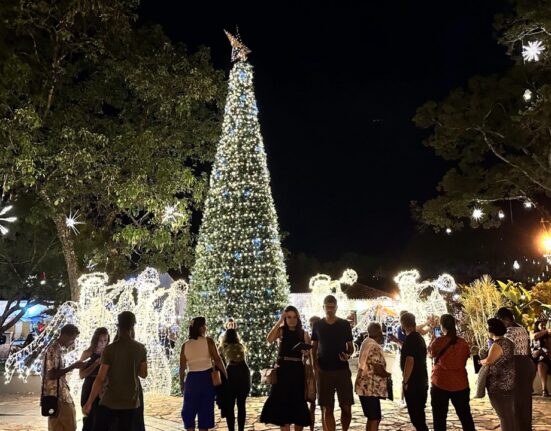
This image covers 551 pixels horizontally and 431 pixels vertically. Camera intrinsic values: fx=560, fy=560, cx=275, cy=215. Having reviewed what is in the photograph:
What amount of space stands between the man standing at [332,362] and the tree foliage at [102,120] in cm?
819

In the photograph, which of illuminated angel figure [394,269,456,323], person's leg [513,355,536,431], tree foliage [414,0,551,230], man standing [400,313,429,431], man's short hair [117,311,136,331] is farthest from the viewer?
tree foliage [414,0,551,230]

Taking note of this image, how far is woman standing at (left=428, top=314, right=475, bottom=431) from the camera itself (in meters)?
6.04

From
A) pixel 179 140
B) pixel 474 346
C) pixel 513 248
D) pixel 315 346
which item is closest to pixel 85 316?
pixel 179 140

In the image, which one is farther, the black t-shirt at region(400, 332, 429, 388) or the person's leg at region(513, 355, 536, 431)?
the black t-shirt at region(400, 332, 429, 388)

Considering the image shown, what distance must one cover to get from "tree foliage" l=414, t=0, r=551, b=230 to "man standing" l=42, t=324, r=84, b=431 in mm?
13248

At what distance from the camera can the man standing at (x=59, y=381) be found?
5.46 metres

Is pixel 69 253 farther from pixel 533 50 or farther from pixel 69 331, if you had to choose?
pixel 533 50

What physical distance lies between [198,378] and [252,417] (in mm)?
3011

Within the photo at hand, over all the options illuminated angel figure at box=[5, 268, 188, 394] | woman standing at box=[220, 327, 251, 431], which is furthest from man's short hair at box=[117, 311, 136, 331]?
illuminated angel figure at box=[5, 268, 188, 394]

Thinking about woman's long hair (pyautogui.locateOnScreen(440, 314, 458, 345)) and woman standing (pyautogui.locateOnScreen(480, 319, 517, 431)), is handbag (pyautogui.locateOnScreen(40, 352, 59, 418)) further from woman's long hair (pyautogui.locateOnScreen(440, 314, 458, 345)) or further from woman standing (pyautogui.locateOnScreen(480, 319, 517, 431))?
woman standing (pyautogui.locateOnScreen(480, 319, 517, 431))

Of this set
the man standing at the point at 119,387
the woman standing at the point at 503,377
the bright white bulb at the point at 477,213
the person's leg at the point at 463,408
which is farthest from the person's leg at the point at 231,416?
the bright white bulb at the point at 477,213

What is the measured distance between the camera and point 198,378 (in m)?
6.32

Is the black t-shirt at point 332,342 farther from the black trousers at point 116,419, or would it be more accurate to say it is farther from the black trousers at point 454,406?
the black trousers at point 116,419

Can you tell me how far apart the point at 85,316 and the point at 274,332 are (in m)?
6.39
